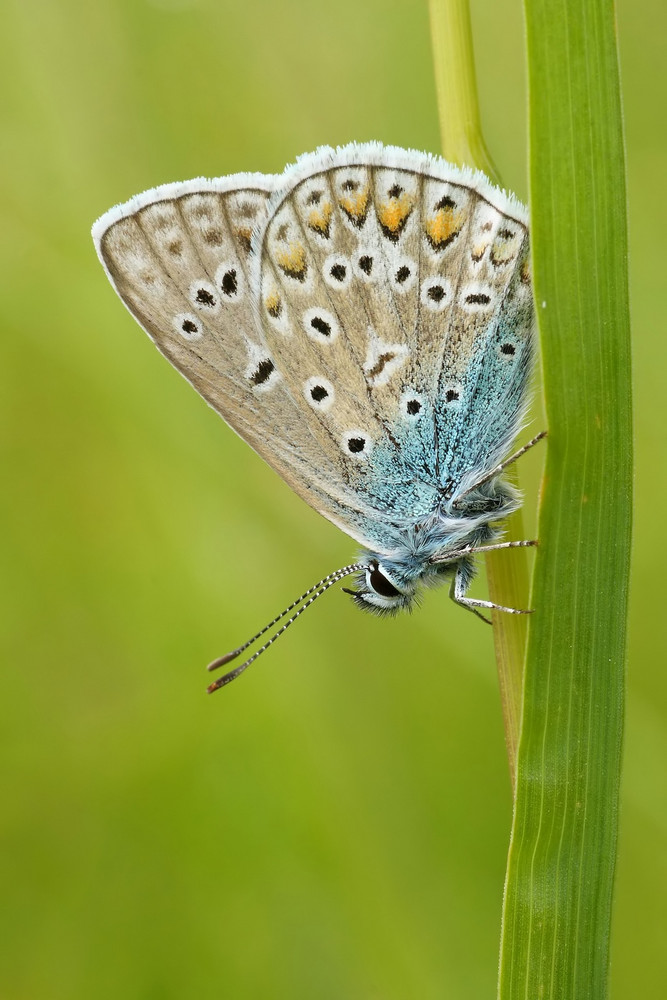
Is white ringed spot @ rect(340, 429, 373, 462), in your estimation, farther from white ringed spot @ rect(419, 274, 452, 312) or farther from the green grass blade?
the green grass blade

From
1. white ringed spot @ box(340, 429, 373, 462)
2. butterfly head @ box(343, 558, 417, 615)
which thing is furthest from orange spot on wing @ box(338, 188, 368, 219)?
butterfly head @ box(343, 558, 417, 615)

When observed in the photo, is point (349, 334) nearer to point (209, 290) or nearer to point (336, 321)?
point (336, 321)

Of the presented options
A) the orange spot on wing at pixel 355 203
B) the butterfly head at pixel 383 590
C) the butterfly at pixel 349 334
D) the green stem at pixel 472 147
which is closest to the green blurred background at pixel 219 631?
the butterfly head at pixel 383 590

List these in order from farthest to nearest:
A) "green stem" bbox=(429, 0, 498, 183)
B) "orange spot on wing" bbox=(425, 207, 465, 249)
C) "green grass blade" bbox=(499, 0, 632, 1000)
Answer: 1. "orange spot on wing" bbox=(425, 207, 465, 249)
2. "green stem" bbox=(429, 0, 498, 183)
3. "green grass blade" bbox=(499, 0, 632, 1000)

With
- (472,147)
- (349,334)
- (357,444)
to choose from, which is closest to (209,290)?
(349,334)

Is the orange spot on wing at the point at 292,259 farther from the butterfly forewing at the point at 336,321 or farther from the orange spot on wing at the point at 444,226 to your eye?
the orange spot on wing at the point at 444,226

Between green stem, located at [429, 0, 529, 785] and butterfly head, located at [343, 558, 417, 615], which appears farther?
butterfly head, located at [343, 558, 417, 615]
